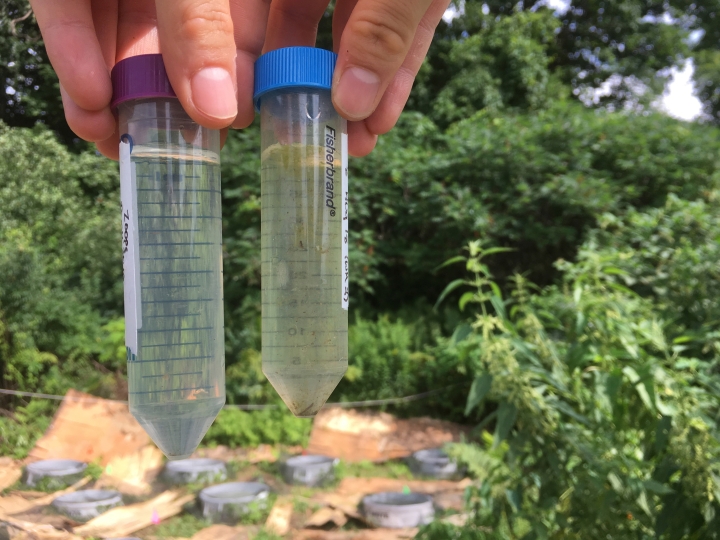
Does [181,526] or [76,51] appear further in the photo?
[181,526]

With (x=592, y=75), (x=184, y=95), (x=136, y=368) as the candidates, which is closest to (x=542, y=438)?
(x=136, y=368)

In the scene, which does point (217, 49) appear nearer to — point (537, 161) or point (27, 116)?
point (27, 116)

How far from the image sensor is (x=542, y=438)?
154 centimetres

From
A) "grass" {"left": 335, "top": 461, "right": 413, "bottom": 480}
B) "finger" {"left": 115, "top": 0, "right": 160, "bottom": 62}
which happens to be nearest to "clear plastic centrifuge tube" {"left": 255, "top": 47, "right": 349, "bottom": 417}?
"finger" {"left": 115, "top": 0, "right": 160, "bottom": 62}

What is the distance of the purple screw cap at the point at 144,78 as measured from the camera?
2.65ft

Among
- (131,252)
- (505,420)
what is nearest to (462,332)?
(505,420)

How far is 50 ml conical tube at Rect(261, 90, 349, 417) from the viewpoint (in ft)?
2.94

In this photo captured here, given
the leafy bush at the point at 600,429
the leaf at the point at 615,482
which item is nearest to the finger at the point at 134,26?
the leafy bush at the point at 600,429

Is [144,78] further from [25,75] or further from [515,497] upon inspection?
[515,497]

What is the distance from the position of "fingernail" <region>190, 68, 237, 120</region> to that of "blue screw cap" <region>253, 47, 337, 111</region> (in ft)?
0.31

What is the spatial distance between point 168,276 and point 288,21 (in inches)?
27.5

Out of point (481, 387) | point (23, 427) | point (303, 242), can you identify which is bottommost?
point (23, 427)

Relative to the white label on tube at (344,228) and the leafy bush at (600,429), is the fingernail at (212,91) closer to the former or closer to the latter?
the white label on tube at (344,228)

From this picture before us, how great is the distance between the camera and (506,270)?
14.0ft
